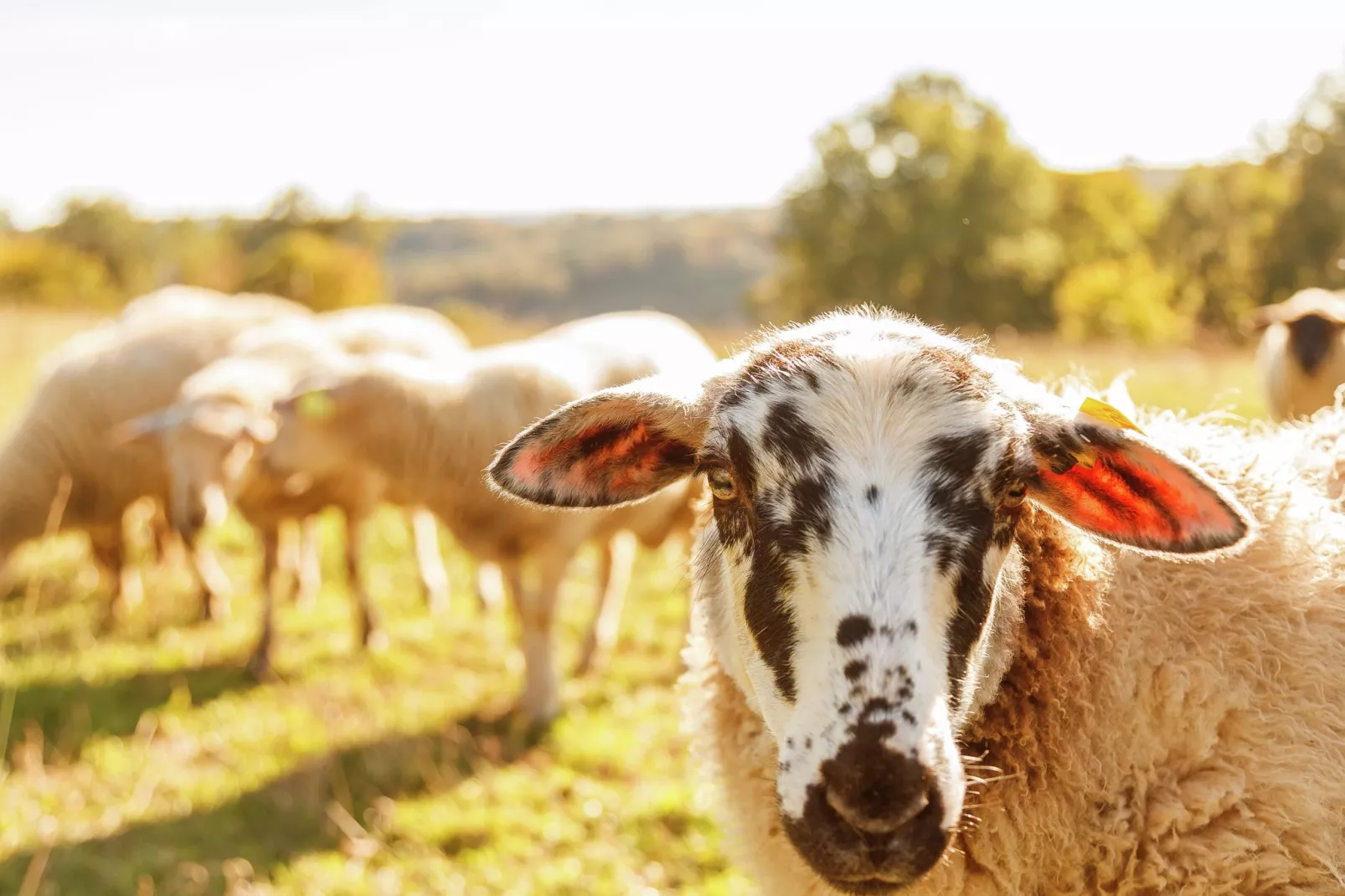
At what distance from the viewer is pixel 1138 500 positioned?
2.00m

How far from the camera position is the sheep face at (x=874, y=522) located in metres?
1.63

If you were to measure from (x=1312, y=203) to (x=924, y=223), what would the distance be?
43.0 ft

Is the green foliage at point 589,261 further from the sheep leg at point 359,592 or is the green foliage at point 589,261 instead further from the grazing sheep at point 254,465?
the sheep leg at point 359,592

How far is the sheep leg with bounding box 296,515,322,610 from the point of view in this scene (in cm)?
760

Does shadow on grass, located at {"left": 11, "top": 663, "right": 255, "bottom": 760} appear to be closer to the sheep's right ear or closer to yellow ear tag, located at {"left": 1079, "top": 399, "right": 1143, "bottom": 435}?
the sheep's right ear

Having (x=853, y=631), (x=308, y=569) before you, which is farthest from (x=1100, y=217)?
(x=853, y=631)

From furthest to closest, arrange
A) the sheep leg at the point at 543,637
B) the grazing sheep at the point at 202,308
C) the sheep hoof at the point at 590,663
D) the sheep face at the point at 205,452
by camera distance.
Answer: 1. the grazing sheep at the point at 202,308
2. the sheep hoof at the point at 590,663
3. the sheep face at the point at 205,452
4. the sheep leg at the point at 543,637

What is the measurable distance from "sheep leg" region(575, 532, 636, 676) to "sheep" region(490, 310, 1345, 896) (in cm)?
397

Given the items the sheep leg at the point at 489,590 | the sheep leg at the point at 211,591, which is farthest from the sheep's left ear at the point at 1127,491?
the sheep leg at the point at 211,591

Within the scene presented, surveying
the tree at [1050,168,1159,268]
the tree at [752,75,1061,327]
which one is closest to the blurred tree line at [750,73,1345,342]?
the tree at [752,75,1061,327]

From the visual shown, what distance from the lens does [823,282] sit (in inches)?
1534

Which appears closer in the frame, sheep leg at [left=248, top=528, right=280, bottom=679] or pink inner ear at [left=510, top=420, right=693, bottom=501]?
pink inner ear at [left=510, top=420, right=693, bottom=501]

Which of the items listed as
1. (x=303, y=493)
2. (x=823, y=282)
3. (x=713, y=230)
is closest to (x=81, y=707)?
(x=303, y=493)

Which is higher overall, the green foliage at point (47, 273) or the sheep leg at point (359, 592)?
the sheep leg at point (359, 592)
